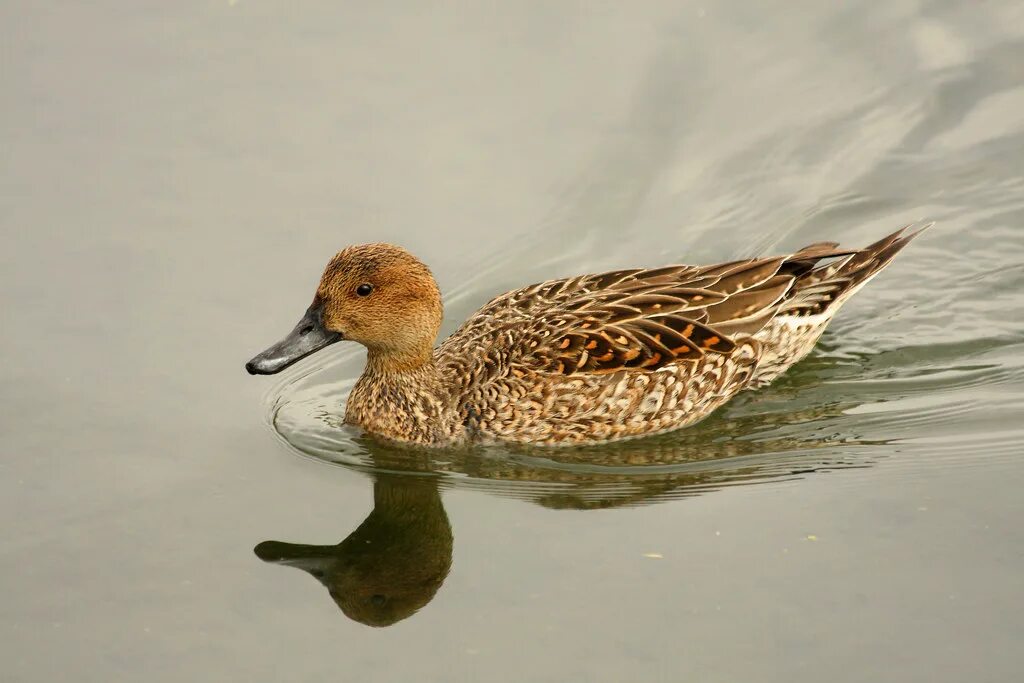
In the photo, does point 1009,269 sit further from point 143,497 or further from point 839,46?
point 143,497

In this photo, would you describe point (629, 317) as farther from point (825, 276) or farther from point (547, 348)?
point (825, 276)

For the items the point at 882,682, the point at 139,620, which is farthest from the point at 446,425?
the point at 882,682

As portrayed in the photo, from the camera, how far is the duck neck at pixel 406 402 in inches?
404

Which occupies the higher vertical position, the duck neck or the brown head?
the brown head

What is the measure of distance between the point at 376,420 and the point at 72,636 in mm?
2851

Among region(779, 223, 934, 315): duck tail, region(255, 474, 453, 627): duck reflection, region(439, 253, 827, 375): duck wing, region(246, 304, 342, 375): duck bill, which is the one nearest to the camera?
region(255, 474, 453, 627): duck reflection

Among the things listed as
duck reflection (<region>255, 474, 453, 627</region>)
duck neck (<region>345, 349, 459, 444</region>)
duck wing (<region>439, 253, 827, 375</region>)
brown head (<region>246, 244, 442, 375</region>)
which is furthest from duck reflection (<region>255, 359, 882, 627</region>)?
brown head (<region>246, 244, 442, 375</region>)

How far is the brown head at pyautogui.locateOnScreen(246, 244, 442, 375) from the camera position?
32.2 feet

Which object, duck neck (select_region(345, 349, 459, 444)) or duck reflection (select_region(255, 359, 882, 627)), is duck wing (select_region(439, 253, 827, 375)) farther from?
duck reflection (select_region(255, 359, 882, 627))

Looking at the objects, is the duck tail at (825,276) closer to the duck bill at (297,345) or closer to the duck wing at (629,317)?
the duck wing at (629,317)

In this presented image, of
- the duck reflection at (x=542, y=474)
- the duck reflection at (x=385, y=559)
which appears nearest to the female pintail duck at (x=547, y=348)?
the duck reflection at (x=542, y=474)

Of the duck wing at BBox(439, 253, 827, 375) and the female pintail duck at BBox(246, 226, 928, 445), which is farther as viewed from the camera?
the duck wing at BBox(439, 253, 827, 375)

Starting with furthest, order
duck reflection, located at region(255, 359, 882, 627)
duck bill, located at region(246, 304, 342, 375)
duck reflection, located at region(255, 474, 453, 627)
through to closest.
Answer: duck bill, located at region(246, 304, 342, 375) < duck reflection, located at region(255, 359, 882, 627) < duck reflection, located at region(255, 474, 453, 627)

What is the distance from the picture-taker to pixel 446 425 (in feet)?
33.7
